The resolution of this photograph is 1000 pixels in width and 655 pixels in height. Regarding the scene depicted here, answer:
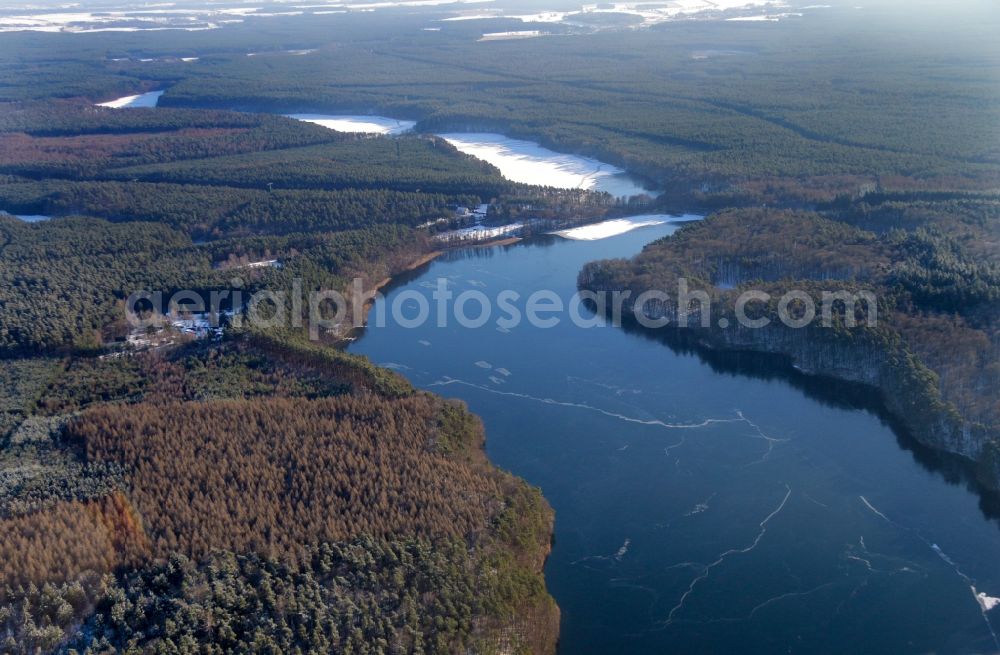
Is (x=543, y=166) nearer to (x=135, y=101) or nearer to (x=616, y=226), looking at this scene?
(x=616, y=226)

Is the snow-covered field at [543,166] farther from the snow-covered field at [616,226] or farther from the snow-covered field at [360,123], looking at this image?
the snow-covered field at [360,123]

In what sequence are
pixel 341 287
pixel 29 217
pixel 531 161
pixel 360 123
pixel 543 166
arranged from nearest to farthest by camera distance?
pixel 341 287 → pixel 29 217 → pixel 543 166 → pixel 531 161 → pixel 360 123

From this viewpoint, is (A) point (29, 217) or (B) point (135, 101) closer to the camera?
(A) point (29, 217)

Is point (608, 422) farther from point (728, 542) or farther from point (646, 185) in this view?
point (646, 185)

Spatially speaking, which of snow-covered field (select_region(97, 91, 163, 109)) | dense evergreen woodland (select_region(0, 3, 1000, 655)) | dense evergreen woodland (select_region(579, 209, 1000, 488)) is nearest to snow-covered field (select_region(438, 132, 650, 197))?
dense evergreen woodland (select_region(0, 3, 1000, 655))

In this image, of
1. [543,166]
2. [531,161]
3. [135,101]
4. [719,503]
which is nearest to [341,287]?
A: [719,503]

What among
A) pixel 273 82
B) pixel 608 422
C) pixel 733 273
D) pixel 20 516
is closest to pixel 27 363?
pixel 20 516

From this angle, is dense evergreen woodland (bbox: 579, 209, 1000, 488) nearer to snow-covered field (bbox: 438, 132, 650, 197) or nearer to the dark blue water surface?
the dark blue water surface
